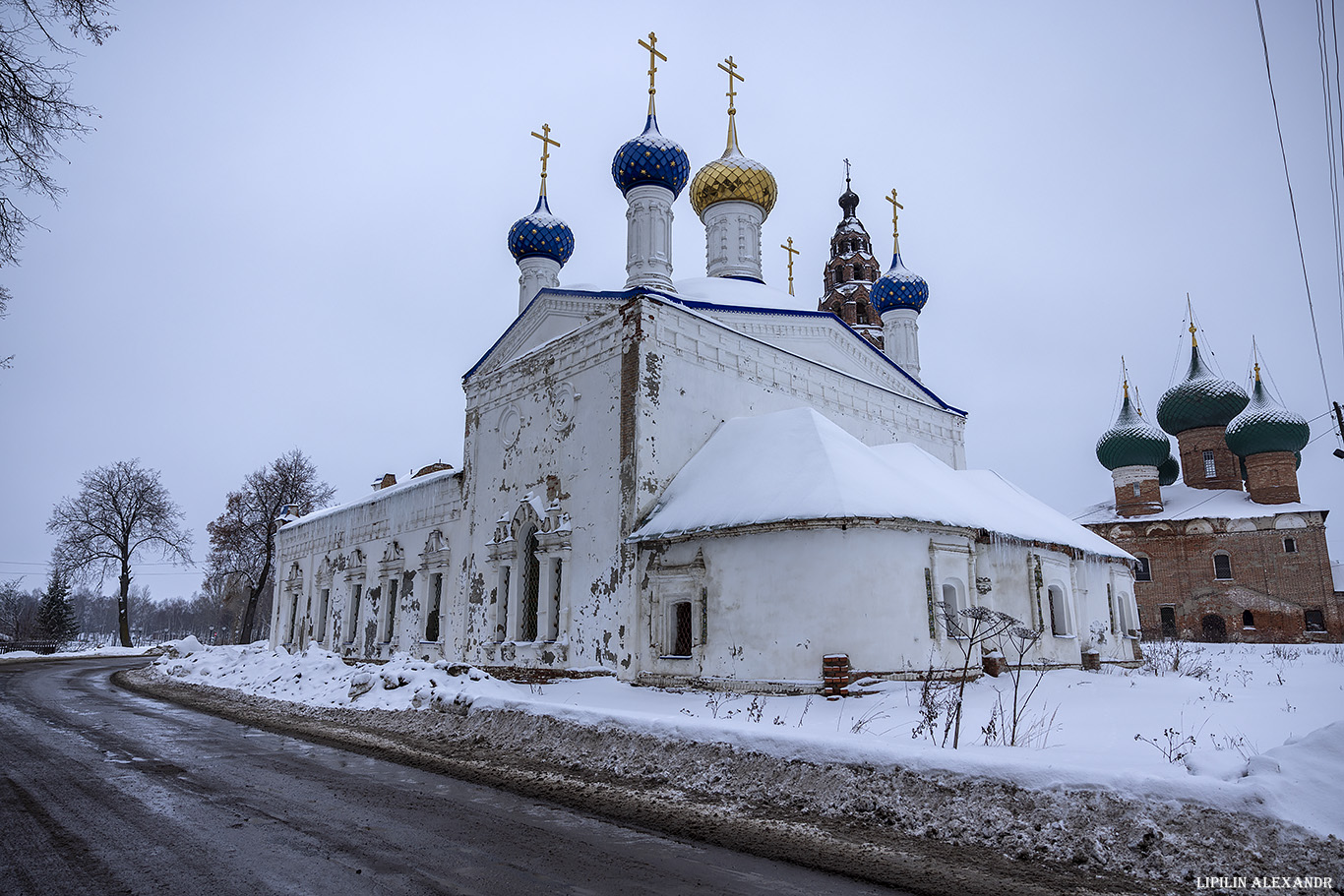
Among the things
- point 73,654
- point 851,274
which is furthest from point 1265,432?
point 73,654

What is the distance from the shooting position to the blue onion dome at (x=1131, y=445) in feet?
109

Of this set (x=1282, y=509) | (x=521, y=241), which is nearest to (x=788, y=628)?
(x=521, y=241)

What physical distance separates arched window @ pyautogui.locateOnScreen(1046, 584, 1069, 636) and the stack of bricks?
5848 millimetres

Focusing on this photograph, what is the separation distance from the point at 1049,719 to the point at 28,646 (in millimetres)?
42886

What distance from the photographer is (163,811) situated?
5.67 meters

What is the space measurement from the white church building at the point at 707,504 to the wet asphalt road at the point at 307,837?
560 cm

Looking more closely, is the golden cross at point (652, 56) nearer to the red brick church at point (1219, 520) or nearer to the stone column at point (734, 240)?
the stone column at point (734, 240)

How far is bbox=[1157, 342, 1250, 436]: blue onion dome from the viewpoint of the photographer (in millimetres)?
33812

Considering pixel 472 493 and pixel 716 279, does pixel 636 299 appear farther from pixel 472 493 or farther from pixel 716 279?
pixel 472 493

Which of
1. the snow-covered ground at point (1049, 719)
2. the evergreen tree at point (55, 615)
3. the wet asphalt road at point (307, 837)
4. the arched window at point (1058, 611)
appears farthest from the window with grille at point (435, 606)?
the evergreen tree at point (55, 615)

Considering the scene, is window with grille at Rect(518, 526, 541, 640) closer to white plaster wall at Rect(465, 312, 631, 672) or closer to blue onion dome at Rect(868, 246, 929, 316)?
white plaster wall at Rect(465, 312, 631, 672)

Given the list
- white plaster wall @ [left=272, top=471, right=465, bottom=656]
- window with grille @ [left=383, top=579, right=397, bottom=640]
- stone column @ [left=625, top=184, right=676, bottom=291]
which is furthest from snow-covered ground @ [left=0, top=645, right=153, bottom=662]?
stone column @ [left=625, top=184, right=676, bottom=291]

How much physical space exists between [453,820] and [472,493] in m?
12.9

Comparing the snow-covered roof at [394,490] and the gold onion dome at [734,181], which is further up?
the gold onion dome at [734,181]
